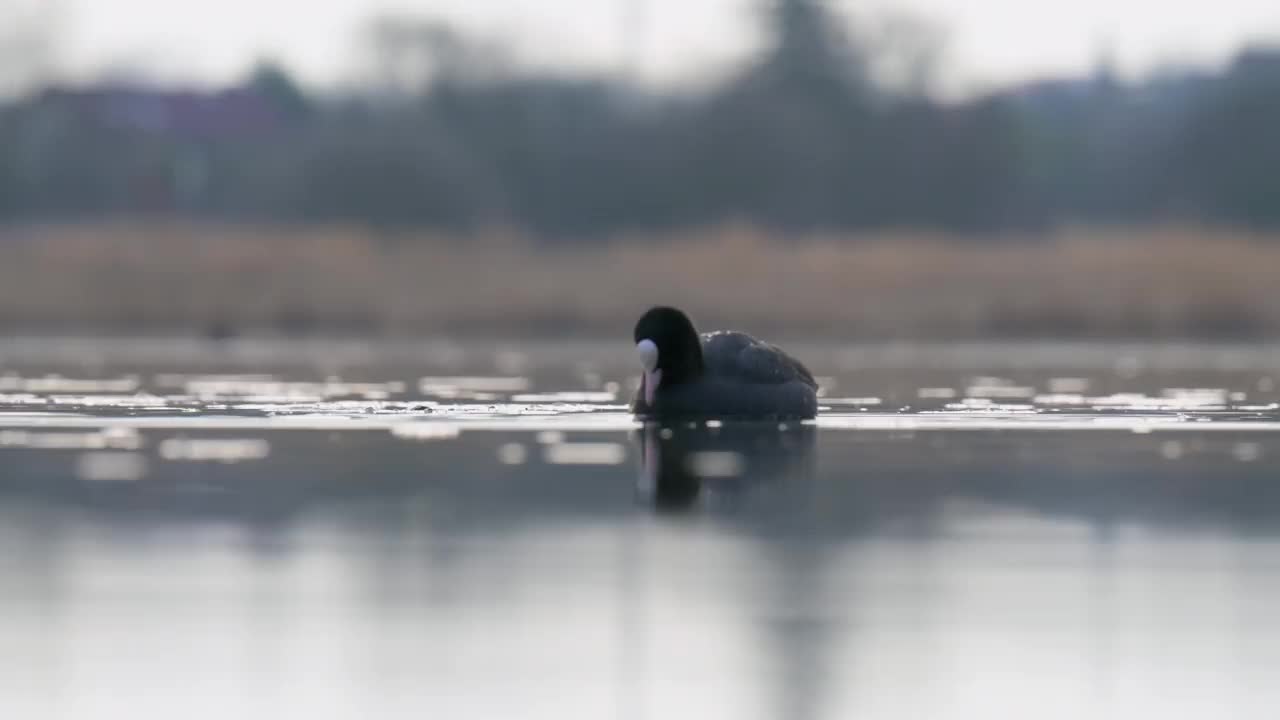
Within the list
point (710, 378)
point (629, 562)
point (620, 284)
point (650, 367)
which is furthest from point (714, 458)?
point (620, 284)

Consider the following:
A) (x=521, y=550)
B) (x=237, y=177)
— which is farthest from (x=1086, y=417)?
(x=237, y=177)

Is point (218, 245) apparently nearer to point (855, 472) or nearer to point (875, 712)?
point (855, 472)

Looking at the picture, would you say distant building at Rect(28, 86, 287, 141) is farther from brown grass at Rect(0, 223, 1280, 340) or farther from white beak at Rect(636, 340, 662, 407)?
white beak at Rect(636, 340, 662, 407)

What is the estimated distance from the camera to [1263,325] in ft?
94.4

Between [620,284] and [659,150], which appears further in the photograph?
[659,150]

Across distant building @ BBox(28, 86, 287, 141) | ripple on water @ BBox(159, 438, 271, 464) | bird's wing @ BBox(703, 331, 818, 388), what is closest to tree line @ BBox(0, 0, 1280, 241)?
distant building @ BBox(28, 86, 287, 141)

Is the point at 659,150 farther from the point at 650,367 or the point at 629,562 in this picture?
the point at 629,562

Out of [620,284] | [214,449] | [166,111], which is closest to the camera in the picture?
[214,449]

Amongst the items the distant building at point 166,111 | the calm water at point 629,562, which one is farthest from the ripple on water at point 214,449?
the distant building at point 166,111

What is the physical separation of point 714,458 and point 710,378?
2489 mm

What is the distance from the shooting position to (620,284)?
3002cm

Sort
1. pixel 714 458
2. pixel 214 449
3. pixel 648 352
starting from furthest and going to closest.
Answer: pixel 648 352 → pixel 214 449 → pixel 714 458

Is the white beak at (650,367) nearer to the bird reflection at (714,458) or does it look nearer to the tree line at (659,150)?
the bird reflection at (714,458)

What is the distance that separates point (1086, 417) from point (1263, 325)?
14723mm
